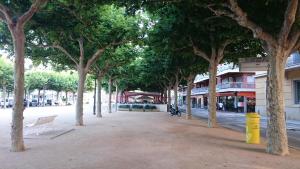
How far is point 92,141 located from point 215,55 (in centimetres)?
965

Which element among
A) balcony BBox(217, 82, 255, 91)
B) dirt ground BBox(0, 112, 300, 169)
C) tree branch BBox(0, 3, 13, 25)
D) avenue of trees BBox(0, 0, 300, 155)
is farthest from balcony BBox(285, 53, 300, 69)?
balcony BBox(217, 82, 255, 91)

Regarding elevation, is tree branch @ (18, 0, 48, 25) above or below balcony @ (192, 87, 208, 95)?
above

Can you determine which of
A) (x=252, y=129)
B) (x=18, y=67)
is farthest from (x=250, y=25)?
(x=18, y=67)

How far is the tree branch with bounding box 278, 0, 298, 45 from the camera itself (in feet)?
37.2

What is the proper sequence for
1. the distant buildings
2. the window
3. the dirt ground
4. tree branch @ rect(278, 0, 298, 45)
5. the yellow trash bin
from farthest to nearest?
the window
the distant buildings
the yellow trash bin
tree branch @ rect(278, 0, 298, 45)
the dirt ground

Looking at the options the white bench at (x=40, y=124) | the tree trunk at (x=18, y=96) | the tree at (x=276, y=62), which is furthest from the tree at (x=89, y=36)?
the tree at (x=276, y=62)

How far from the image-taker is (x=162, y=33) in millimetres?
19250

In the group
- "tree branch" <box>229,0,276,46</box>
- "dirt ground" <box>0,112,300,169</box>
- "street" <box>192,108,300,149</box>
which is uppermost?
"tree branch" <box>229,0,276,46</box>

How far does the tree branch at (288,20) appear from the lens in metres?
11.3

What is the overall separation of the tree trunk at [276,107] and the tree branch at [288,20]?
0.47 metres

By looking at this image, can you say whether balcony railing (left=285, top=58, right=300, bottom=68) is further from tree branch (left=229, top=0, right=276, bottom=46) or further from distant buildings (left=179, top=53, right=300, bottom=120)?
tree branch (left=229, top=0, right=276, bottom=46)

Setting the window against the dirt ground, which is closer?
the dirt ground

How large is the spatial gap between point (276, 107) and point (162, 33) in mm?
8592

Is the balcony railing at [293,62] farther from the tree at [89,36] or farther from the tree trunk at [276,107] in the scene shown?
the tree trunk at [276,107]
